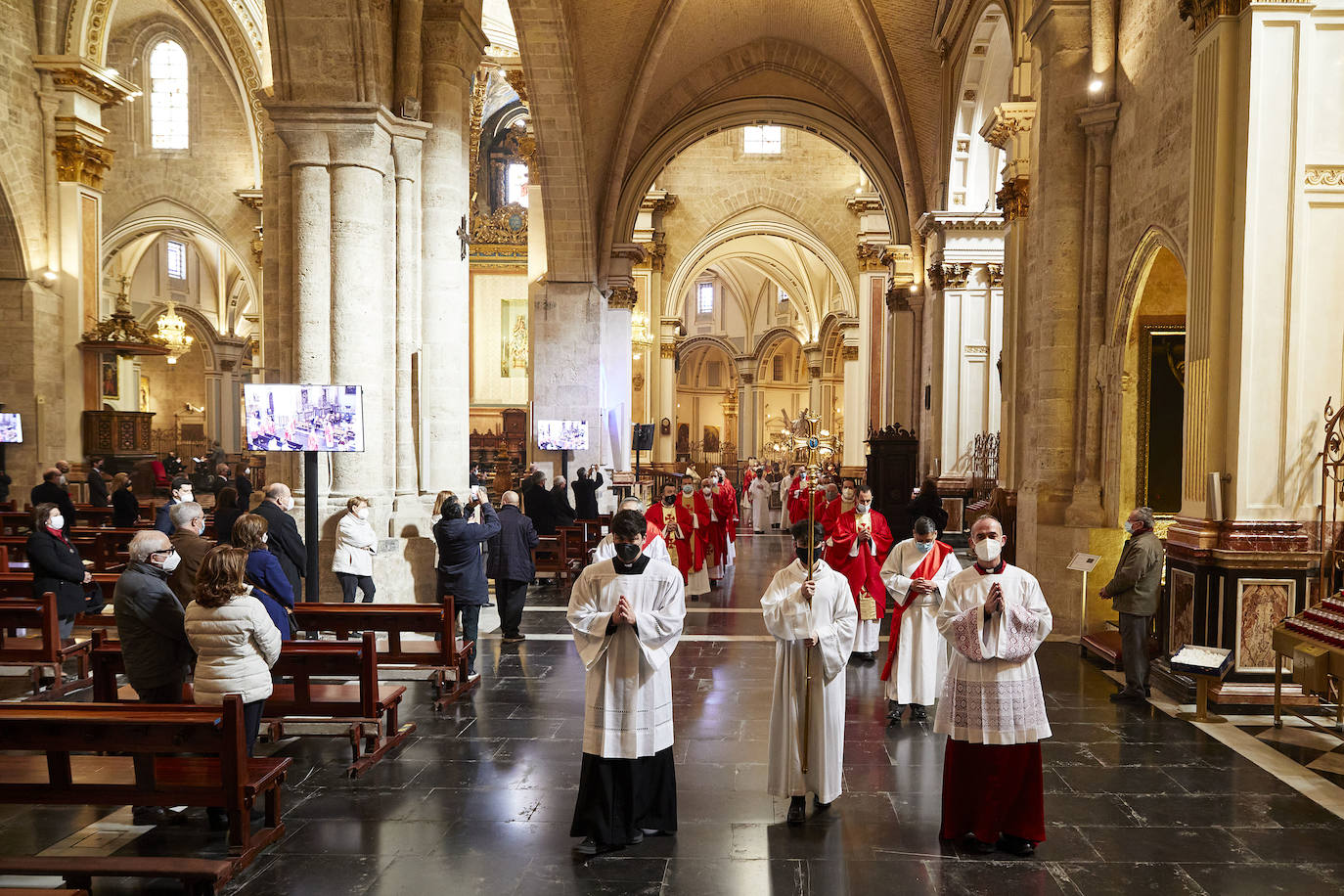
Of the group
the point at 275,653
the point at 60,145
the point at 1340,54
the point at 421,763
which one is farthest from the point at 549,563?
the point at 60,145

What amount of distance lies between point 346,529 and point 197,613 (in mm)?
3778

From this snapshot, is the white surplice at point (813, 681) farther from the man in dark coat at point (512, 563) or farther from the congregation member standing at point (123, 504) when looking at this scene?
the congregation member standing at point (123, 504)

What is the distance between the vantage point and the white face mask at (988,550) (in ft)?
15.4

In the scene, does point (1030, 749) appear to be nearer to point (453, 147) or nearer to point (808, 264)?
point (453, 147)

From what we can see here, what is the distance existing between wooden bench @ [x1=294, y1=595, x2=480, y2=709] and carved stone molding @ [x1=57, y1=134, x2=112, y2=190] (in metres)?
13.9

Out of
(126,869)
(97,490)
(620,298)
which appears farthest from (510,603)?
(620,298)

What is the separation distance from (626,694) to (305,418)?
4116 mm

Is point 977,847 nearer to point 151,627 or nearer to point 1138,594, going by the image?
point 1138,594

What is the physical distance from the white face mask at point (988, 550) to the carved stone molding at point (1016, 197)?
7568 millimetres

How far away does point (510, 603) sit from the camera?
9.39m

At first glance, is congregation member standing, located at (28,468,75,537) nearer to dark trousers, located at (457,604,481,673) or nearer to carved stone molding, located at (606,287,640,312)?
dark trousers, located at (457,604,481,673)

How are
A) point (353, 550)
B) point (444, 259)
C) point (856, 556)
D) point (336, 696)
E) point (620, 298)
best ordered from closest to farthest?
1. point (336, 696)
2. point (353, 550)
3. point (856, 556)
4. point (444, 259)
5. point (620, 298)

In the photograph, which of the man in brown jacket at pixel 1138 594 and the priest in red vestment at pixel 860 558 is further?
the priest in red vestment at pixel 860 558

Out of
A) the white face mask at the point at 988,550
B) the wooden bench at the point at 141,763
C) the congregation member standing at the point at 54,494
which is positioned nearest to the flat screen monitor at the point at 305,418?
the wooden bench at the point at 141,763
